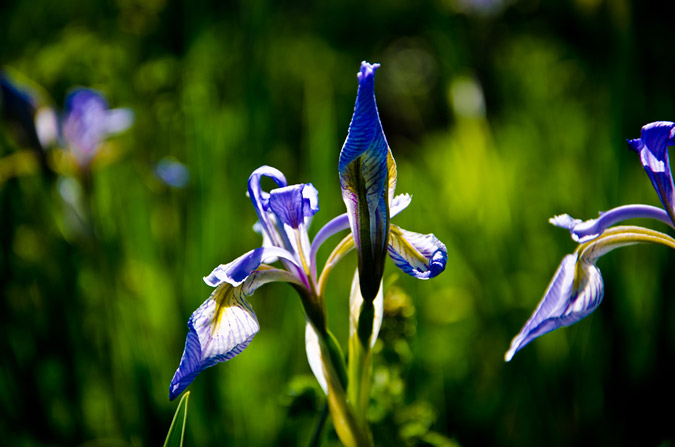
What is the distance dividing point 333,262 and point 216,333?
121mm

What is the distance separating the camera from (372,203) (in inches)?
16.5

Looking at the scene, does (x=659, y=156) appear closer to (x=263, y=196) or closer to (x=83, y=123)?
(x=263, y=196)

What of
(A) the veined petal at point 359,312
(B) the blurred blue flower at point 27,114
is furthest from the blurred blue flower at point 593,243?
(B) the blurred blue flower at point 27,114

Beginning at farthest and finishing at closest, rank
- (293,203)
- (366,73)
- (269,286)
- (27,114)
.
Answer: (269,286) < (27,114) < (293,203) < (366,73)

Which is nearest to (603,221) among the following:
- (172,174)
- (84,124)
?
(172,174)

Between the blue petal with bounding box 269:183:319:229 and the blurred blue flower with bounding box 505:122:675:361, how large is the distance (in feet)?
0.63

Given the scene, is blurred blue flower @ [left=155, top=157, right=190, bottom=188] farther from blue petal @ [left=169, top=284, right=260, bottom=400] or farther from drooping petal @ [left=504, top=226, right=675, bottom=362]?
drooping petal @ [left=504, top=226, right=675, bottom=362]

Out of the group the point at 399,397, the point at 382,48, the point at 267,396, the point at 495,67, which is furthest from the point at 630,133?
the point at 382,48

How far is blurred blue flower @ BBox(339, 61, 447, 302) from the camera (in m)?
0.38

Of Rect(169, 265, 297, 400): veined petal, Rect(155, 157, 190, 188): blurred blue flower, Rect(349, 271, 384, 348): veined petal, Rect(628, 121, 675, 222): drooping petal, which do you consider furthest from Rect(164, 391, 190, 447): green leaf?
Rect(155, 157, 190, 188): blurred blue flower

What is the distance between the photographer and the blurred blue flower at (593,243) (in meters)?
0.41

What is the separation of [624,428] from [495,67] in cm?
192

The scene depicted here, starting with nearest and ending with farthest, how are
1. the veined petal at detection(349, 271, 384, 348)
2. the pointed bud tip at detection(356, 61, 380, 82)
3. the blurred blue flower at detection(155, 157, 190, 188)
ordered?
the pointed bud tip at detection(356, 61, 380, 82), the veined petal at detection(349, 271, 384, 348), the blurred blue flower at detection(155, 157, 190, 188)

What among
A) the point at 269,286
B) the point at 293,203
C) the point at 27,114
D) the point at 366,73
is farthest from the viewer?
the point at 269,286
